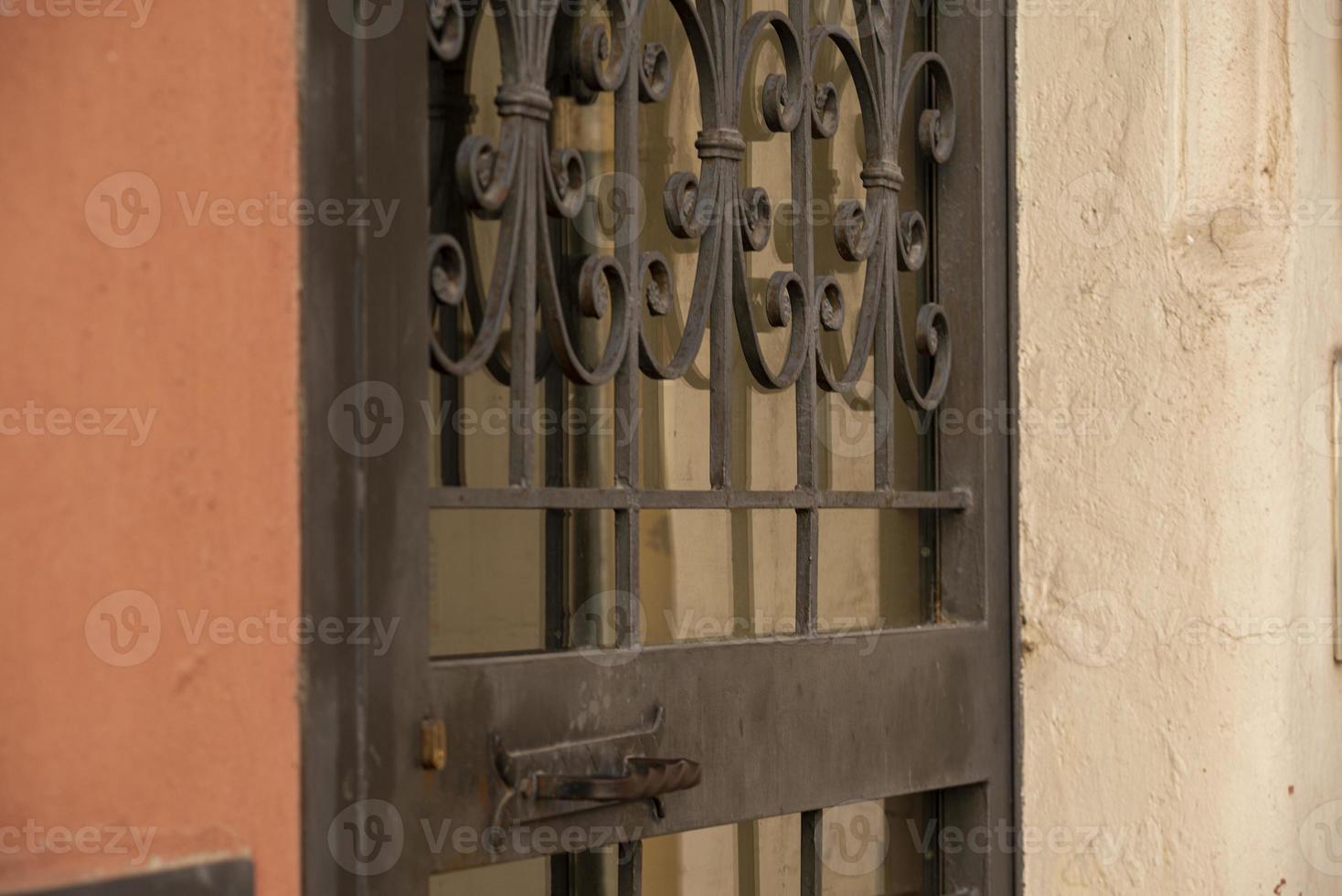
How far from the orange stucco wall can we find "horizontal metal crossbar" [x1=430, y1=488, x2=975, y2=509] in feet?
0.54

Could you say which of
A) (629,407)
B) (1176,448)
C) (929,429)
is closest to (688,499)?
(629,407)

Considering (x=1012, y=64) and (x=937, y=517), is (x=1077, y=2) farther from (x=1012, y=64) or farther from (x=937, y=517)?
(x=937, y=517)

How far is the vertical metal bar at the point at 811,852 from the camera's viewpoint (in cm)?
134

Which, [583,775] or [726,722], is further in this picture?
[726,722]

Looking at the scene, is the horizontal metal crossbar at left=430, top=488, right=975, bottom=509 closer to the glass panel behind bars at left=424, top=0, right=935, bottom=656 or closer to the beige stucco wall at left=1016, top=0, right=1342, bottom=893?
the glass panel behind bars at left=424, top=0, right=935, bottom=656

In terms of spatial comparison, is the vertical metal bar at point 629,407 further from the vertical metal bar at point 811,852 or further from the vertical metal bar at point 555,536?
the vertical metal bar at point 811,852

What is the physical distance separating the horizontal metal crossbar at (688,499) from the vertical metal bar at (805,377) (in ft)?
0.08

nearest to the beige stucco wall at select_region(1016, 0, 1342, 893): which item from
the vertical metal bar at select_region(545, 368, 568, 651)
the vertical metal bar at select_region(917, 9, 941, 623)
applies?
the vertical metal bar at select_region(917, 9, 941, 623)

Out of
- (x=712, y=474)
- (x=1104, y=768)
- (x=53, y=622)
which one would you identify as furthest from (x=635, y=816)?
(x=1104, y=768)

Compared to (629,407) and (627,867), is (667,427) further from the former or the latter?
(627,867)

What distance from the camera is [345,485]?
0.94 m

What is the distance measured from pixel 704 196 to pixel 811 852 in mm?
614

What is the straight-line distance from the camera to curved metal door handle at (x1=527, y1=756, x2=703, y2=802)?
1.03m

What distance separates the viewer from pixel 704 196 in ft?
4.12
